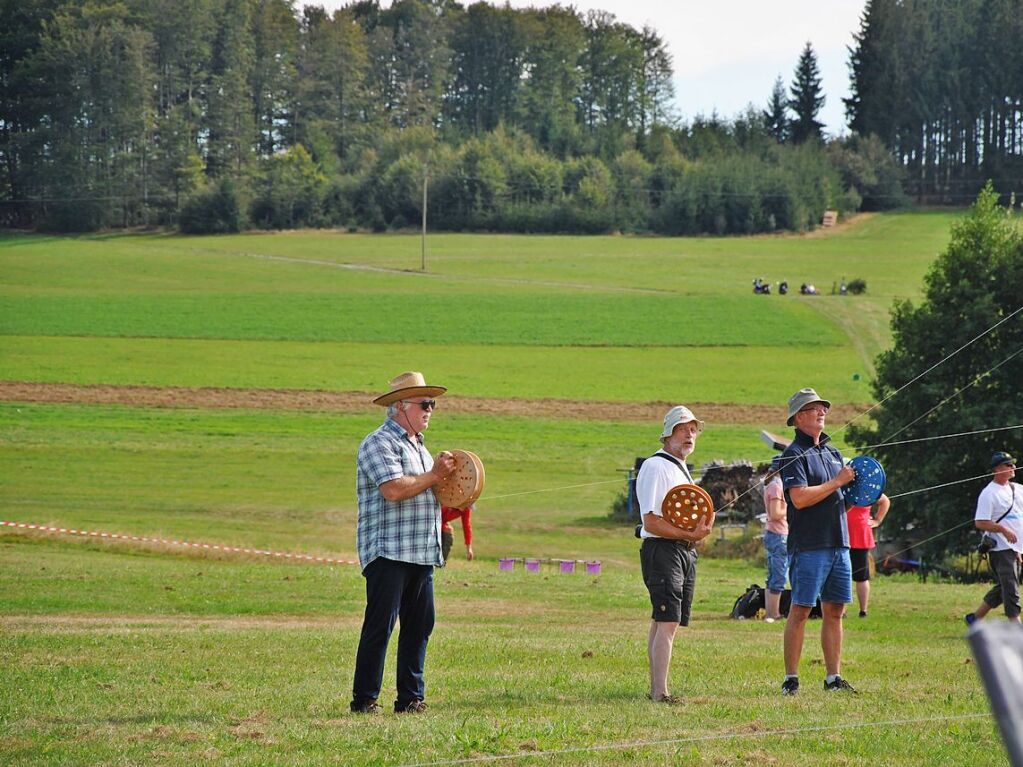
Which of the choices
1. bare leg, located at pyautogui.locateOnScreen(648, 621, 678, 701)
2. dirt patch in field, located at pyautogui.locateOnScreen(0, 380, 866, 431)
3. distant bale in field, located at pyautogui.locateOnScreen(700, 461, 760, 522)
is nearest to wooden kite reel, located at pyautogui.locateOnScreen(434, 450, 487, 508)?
bare leg, located at pyautogui.locateOnScreen(648, 621, 678, 701)

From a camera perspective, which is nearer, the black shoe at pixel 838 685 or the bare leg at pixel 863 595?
the black shoe at pixel 838 685

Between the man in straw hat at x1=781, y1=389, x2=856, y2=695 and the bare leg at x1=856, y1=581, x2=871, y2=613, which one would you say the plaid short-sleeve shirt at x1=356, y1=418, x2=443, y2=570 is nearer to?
the man in straw hat at x1=781, y1=389, x2=856, y2=695

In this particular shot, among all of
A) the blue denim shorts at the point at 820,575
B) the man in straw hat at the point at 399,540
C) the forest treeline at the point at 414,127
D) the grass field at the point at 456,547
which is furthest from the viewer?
the forest treeline at the point at 414,127

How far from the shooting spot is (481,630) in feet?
44.4

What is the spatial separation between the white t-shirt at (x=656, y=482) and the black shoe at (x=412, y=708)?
1.74 metres

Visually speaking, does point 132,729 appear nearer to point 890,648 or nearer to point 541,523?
point 890,648

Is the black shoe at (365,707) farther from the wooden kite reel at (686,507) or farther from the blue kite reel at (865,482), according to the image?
the blue kite reel at (865,482)

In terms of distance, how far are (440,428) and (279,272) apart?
164 ft

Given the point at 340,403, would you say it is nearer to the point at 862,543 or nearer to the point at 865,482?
the point at 862,543

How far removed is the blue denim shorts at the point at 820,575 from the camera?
30.6 feet

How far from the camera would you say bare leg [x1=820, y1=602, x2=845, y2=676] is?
9430 millimetres

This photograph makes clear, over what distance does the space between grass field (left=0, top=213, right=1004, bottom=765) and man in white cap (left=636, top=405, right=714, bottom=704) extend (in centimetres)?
34

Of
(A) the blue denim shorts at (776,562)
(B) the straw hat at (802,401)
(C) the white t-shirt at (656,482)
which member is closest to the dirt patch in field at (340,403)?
(A) the blue denim shorts at (776,562)

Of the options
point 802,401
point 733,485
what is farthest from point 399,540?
point 733,485
